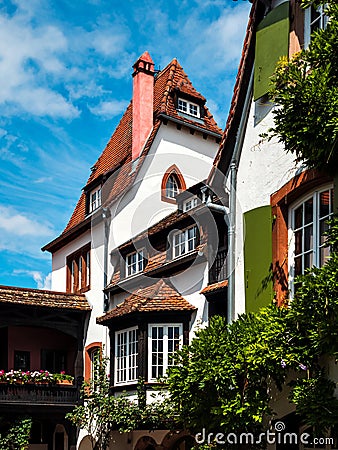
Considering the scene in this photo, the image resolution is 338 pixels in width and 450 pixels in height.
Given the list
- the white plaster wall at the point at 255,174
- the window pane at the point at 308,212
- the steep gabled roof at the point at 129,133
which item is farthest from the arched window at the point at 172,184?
the window pane at the point at 308,212

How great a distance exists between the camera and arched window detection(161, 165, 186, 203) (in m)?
A: 24.7

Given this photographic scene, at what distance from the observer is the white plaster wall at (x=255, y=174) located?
1137 cm

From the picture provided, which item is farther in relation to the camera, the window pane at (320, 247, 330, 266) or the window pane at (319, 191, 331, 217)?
the window pane at (319, 191, 331, 217)

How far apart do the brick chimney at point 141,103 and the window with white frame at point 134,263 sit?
3.86 meters

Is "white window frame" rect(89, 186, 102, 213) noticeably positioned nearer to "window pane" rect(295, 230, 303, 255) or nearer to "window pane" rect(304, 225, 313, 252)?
"window pane" rect(295, 230, 303, 255)

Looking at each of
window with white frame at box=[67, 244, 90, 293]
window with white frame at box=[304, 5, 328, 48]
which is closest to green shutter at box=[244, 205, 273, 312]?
window with white frame at box=[304, 5, 328, 48]

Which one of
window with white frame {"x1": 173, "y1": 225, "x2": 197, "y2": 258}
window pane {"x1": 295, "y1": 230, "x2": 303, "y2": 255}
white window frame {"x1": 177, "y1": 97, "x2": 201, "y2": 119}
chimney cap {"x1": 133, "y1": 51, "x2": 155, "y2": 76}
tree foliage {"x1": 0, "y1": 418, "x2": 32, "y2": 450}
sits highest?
chimney cap {"x1": 133, "y1": 51, "x2": 155, "y2": 76}

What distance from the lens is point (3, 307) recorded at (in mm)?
23938

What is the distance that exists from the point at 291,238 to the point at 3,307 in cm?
1513

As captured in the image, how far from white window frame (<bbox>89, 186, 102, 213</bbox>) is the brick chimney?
→ 95.0 inches

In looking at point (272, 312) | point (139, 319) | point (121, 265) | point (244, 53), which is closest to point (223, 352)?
point (272, 312)

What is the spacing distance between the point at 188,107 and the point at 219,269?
1065 centimetres

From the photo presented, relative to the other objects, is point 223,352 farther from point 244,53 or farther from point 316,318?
point 244,53

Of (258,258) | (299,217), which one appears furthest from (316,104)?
(258,258)
